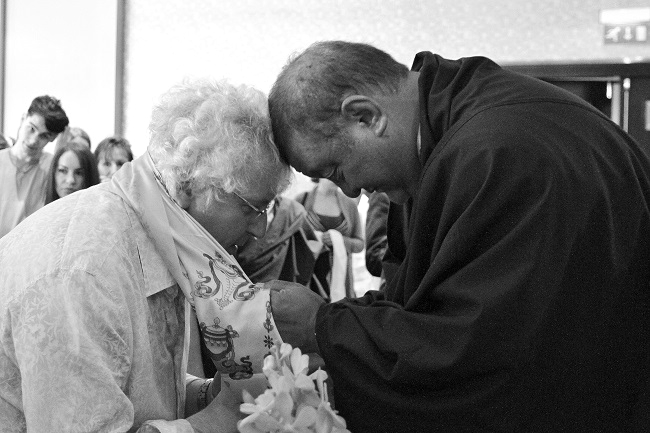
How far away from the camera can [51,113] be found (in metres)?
5.05

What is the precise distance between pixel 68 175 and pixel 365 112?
10.0 ft

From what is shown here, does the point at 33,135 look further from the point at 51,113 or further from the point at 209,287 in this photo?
the point at 209,287

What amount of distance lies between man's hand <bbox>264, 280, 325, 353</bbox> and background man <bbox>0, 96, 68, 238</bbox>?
354 cm

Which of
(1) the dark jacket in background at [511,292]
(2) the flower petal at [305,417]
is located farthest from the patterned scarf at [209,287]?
(2) the flower petal at [305,417]

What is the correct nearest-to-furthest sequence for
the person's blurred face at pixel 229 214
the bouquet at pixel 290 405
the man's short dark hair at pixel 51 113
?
the bouquet at pixel 290 405, the person's blurred face at pixel 229 214, the man's short dark hair at pixel 51 113

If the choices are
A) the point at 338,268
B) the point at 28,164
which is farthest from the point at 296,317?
the point at 28,164

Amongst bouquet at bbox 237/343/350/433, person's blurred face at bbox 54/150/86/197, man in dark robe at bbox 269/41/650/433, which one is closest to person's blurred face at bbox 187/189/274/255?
man in dark robe at bbox 269/41/650/433

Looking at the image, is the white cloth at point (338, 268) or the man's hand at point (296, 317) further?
the white cloth at point (338, 268)

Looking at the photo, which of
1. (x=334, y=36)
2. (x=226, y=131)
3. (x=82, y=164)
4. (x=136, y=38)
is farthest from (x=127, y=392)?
(x=136, y=38)

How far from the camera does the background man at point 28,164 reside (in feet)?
16.7

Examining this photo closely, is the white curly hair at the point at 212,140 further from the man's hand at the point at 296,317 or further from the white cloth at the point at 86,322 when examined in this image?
the man's hand at the point at 296,317

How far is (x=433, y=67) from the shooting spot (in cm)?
194

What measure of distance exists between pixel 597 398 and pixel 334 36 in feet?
20.8

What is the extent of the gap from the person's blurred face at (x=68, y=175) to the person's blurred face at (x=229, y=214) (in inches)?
109
